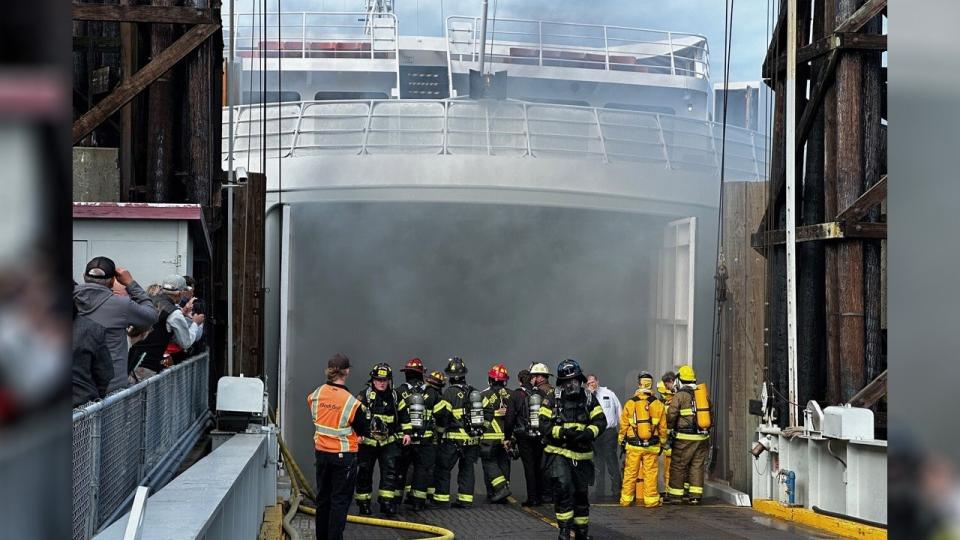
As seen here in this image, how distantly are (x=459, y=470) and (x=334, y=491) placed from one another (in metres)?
4.15

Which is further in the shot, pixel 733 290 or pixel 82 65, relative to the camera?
pixel 733 290

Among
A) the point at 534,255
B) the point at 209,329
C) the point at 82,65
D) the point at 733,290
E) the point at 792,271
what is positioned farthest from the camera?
the point at 534,255

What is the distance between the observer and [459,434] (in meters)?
12.5

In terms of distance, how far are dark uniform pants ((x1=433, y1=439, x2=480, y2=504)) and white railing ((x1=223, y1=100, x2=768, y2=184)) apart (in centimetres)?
610

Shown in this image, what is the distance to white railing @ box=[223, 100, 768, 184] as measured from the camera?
1798cm

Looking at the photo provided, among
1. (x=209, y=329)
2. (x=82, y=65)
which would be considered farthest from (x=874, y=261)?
(x=82, y=65)

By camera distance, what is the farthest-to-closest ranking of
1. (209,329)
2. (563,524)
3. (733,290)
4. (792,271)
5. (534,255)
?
(534,255) → (733,290) → (209,329) → (792,271) → (563,524)

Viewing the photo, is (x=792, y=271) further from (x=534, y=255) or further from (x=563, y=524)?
(x=534, y=255)

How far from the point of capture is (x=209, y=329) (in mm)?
11555

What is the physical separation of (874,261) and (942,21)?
10765 mm

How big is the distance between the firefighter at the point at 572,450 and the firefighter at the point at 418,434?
2810mm

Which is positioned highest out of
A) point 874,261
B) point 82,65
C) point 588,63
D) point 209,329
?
point 588,63

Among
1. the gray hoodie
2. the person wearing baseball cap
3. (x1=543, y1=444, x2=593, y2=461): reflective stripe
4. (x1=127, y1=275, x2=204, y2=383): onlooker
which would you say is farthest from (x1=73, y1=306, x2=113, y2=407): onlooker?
(x1=543, y1=444, x2=593, y2=461): reflective stripe

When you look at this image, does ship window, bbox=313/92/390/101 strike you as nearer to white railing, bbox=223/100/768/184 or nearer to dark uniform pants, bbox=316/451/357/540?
white railing, bbox=223/100/768/184
